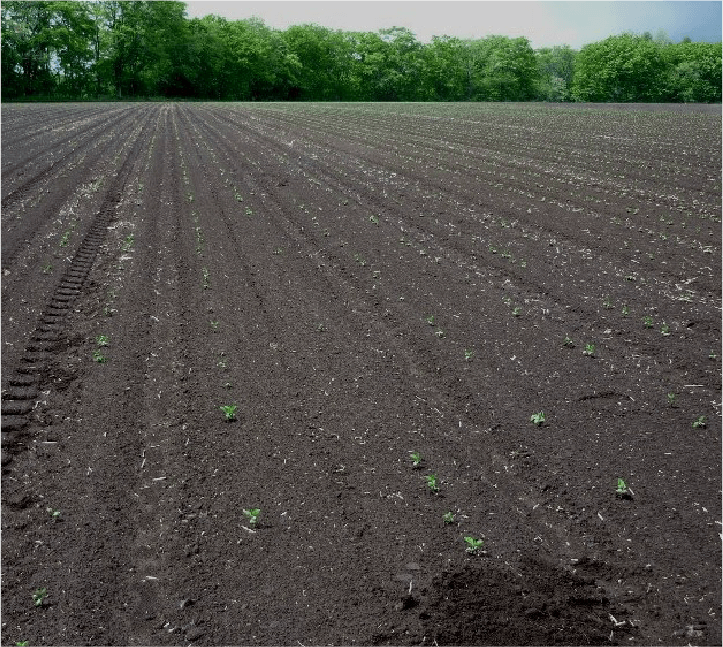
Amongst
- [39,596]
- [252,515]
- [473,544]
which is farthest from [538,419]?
[39,596]

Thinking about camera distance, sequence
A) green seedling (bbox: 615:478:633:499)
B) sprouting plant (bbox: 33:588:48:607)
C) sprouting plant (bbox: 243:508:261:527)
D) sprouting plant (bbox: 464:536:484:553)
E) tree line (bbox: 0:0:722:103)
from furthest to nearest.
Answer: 1. tree line (bbox: 0:0:722:103)
2. green seedling (bbox: 615:478:633:499)
3. sprouting plant (bbox: 243:508:261:527)
4. sprouting plant (bbox: 464:536:484:553)
5. sprouting plant (bbox: 33:588:48:607)

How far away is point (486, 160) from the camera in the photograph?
23.1m

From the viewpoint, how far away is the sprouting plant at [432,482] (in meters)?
5.58

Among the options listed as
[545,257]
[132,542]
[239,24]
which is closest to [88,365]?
[132,542]

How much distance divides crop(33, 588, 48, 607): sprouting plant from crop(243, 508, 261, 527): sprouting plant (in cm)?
144

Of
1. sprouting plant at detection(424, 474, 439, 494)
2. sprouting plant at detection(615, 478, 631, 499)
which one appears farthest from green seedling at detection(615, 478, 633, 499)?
sprouting plant at detection(424, 474, 439, 494)

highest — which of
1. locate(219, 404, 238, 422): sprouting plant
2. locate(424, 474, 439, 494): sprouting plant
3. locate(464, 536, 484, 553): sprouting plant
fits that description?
locate(219, 404, 238, 422): sprouting plant

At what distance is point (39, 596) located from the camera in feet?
14.8

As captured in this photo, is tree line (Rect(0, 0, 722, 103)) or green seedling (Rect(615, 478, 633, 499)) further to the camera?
tree line (Rect(0, 0, 722, 103))

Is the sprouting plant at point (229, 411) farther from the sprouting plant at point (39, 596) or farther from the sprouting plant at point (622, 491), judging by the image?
the sprouting plant at point (622, 491)

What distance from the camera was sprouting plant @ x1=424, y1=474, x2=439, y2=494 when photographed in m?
5.58

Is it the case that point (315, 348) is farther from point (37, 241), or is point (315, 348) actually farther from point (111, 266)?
point (37, 241)

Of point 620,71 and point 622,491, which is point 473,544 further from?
point 620,71

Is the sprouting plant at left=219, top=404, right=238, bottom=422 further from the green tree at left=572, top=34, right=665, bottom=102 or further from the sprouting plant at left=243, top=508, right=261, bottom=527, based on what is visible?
the green tree at left=572, top=34, right=665, bottom=102
